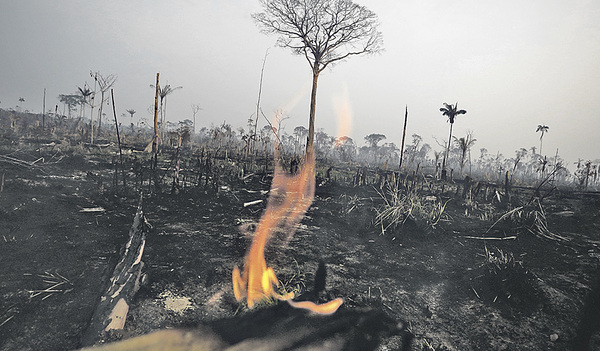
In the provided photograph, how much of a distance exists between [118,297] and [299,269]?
7.51 feet

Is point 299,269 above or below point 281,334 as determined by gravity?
above

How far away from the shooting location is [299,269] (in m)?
3.89

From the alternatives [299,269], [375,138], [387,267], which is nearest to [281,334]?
[299,269]

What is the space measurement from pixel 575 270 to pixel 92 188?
1020 centimetres

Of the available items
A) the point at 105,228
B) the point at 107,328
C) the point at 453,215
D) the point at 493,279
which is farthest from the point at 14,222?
the point at 453,215

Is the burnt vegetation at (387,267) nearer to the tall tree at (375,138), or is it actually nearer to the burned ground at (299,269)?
the burned ground at (299,269)

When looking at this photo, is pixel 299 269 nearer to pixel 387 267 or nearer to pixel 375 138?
pixel 387 267

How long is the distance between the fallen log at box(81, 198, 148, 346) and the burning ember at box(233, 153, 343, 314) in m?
1.19

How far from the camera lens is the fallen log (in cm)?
239

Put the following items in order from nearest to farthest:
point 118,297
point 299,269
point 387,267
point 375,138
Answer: point 118,297 < point 299,269 < point 387,267 < point 375,138

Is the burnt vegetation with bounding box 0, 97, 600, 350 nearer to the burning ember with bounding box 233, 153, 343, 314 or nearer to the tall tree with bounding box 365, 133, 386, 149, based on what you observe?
the burning ember with bounding box 233, 153, 343, 314

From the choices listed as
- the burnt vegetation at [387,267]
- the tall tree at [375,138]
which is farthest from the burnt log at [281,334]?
the tall tree at [375,138]

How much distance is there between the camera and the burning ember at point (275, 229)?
3121 mm

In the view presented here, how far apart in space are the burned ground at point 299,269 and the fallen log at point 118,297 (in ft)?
0.33
